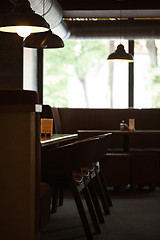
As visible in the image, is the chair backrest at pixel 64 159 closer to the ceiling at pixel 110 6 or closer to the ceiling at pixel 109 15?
the ceiling at pixel 109 15

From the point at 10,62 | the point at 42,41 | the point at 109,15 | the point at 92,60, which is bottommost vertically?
the point at 42,41

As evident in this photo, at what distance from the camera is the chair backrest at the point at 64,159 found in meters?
3.21

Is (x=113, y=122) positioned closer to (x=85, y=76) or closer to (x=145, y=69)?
(x=145, y=69)

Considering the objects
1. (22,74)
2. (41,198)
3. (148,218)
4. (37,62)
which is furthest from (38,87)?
(41,198)

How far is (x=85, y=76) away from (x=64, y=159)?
6201 millimetres

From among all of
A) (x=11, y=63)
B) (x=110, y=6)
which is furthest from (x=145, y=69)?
(x=11, y=63)

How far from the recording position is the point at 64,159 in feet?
10.6

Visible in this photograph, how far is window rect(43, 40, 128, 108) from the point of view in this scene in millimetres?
8742

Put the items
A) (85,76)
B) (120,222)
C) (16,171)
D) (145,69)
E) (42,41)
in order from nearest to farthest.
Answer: (16,171) < (120,222) < (42,41) < (145,69) < (85,76)

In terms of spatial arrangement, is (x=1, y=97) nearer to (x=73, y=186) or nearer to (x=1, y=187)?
(x=1, y=187)

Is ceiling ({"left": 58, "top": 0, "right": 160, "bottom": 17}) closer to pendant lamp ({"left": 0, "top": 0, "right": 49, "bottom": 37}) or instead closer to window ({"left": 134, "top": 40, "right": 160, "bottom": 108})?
window ({"left": 134, "top": 40, "right": 160, "bottom": 108})

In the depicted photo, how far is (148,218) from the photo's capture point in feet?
13.6

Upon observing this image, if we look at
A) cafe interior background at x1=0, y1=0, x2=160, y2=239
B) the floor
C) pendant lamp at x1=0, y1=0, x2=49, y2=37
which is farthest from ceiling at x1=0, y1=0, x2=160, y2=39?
the floor

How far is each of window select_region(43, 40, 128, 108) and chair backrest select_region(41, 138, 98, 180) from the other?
5462 millimetres
